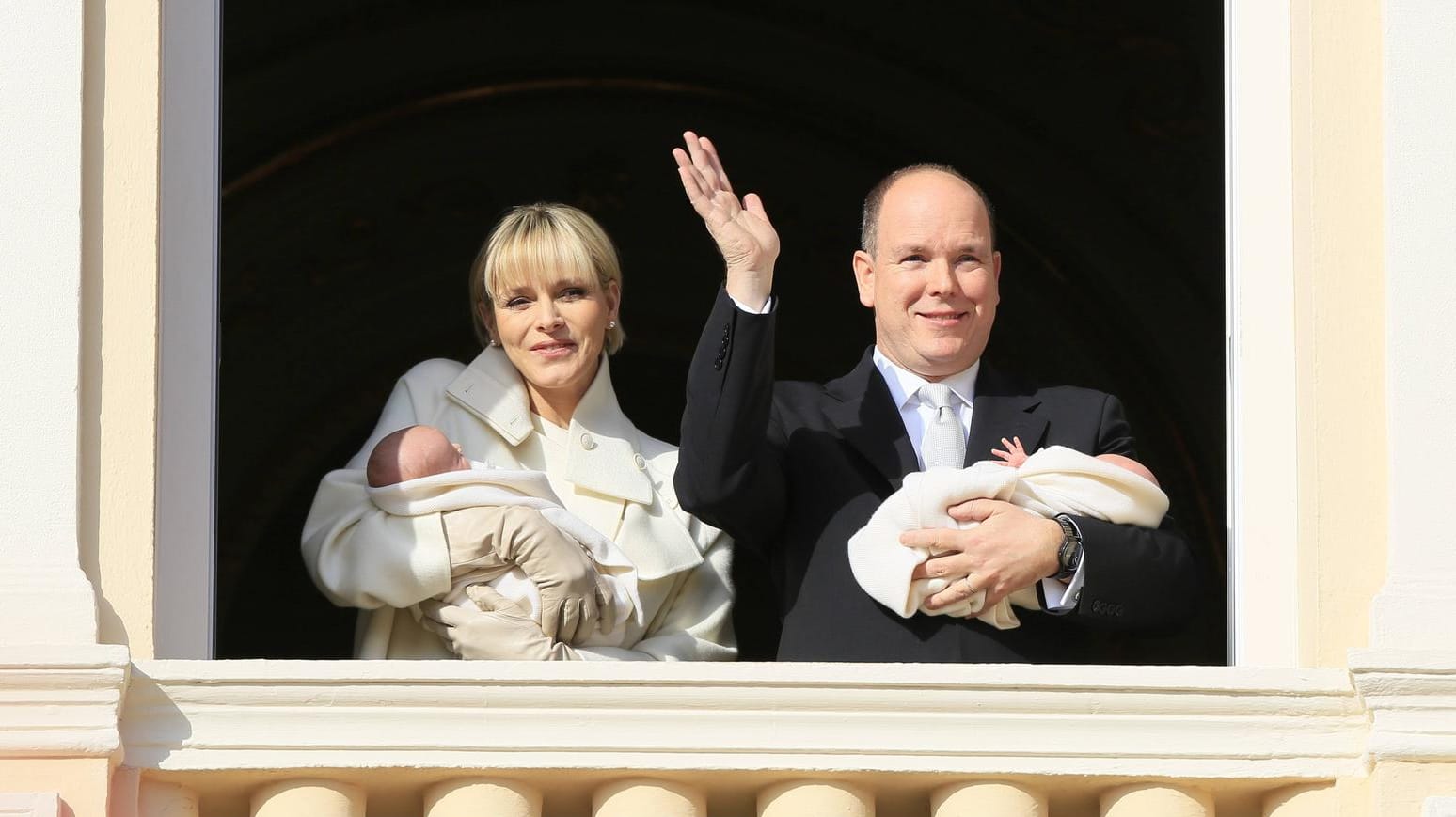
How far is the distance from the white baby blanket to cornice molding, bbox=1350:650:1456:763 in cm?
143

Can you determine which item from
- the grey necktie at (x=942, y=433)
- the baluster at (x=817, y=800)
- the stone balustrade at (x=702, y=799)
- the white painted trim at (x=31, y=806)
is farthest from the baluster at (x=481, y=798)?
the grey necktie at (x=942, y=433)

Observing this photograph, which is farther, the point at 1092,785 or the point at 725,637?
the point at 725,637

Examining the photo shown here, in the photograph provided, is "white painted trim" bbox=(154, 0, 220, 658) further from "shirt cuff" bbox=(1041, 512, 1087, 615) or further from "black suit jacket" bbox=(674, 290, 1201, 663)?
"shirt cuff" bbox=(1041, 512, 1087, 615)

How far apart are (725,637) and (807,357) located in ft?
15.4

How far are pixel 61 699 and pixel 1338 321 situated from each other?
2.42 meters

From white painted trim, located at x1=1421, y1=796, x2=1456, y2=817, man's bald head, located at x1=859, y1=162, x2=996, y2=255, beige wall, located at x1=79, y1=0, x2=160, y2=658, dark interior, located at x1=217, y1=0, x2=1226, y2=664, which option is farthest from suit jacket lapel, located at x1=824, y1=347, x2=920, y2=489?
dark interior, located at x1=217, y1=0, x2=1226, y2=664

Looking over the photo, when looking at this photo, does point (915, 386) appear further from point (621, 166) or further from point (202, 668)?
point (621, 166)

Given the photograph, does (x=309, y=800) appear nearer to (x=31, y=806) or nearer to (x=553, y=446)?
(x=31, y=806)

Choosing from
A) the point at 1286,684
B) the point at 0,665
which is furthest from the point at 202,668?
the point at 1286,684

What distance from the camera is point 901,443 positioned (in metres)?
5.82

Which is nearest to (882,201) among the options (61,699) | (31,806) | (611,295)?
(611,295)

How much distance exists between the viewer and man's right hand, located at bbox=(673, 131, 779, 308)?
A: 5414mm

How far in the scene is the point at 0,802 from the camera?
197 inches

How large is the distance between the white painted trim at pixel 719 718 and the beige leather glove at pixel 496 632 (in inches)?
17.4
